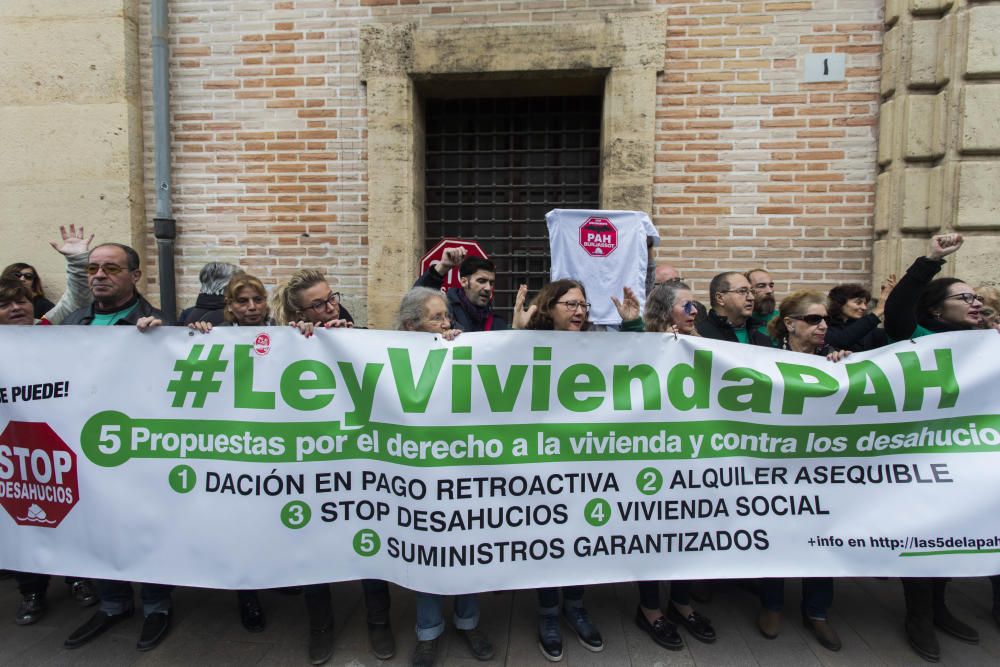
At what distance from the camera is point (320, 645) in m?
2.69

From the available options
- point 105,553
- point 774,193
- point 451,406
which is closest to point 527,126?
point 774,193

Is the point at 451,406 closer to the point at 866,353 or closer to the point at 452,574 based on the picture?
the point at 452,574

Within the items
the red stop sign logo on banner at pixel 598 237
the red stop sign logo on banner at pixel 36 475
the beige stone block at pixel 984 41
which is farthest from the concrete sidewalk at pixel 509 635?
the beige stone block at pixel 984 41

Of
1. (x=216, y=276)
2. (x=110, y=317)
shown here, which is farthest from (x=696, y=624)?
(x=216, y=276)

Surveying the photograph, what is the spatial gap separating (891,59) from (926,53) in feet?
0.72

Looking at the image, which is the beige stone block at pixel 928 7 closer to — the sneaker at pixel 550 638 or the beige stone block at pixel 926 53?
the beige stone block at pixel 926 53

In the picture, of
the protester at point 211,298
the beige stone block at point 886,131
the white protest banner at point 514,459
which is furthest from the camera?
the beige stone block at point 886,131

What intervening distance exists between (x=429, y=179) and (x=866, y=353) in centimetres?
402

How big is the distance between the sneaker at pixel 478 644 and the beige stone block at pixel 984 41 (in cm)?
497

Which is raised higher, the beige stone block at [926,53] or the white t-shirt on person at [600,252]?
the beige stone block at [926,53]

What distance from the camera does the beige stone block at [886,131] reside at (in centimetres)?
459

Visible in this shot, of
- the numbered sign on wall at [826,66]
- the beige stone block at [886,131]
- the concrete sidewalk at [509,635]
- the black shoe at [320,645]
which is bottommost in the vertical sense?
the concrete sidewalk at [509,635]

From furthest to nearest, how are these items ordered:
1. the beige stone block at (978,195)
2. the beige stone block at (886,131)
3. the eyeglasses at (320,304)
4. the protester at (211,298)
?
the beige stone block at (886,131) → the beige stone block at (978,195) → the protester at (211,298) → the eyeglasses at (320,304)

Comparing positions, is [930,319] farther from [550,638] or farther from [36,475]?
[36,475]
